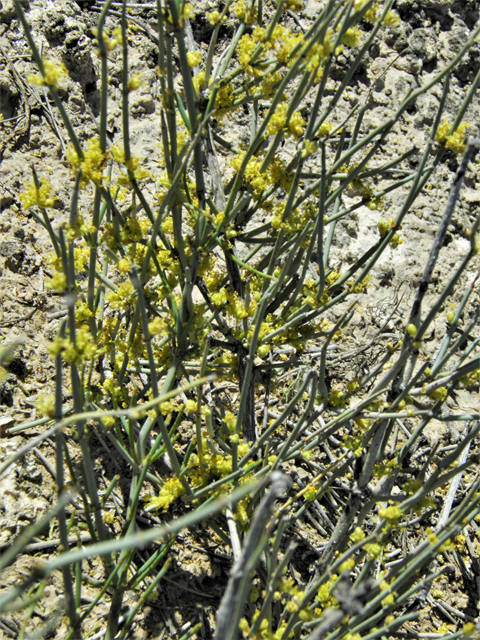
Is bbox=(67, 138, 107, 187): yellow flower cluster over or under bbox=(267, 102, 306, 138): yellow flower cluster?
under

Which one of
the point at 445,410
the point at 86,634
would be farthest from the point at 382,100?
the point at 86,634

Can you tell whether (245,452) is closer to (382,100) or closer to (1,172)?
(1,172)

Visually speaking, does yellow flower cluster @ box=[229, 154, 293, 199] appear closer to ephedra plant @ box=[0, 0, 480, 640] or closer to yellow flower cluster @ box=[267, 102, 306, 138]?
ephedra plant @ box=[0, 0, 480, 640]

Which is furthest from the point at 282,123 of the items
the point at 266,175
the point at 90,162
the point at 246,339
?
the point at 246,339

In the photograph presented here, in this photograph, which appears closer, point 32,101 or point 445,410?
point 445,410

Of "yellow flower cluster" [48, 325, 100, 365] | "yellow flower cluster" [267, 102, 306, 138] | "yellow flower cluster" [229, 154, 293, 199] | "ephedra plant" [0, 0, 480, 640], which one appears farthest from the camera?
"yellow flower cluster" [229, 154, 293, 199]

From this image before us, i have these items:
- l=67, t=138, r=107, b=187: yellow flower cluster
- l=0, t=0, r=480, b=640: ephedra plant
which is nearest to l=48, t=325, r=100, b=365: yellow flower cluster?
l=0, t=0, r=480, b=640: ephedra plant

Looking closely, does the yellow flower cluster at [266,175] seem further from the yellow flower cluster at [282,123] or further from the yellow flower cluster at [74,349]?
the yellow flower cluster at [74,349]

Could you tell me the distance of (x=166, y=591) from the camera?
179 cm

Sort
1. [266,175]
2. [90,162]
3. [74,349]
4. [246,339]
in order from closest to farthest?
[74,349]
[90,162]
[266,175]
[246,339]

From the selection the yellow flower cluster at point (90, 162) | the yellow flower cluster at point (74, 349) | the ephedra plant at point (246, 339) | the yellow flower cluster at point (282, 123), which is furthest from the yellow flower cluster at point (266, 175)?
the yellow flower cluster at point (74, 349)

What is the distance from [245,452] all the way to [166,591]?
0.64 m

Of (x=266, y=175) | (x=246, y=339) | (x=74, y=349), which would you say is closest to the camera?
(x=74, y=349)

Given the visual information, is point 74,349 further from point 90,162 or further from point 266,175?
point 266,175
